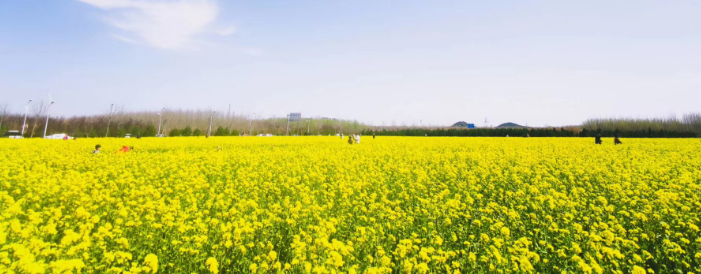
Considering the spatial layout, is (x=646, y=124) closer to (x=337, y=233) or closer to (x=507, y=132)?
(x=507, y=132)

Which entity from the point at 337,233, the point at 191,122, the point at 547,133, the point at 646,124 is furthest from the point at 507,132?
the point at 191,122

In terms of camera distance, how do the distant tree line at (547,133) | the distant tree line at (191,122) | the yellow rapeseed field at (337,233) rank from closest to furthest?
the yellow rapeseed field at (337,233), the distant tree line at (547,133), the distant tree line at (191,122)

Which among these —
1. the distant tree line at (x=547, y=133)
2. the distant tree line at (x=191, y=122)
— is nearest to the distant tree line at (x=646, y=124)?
the distant tree line at (x=547, y=133)

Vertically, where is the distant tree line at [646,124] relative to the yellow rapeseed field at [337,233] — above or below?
above

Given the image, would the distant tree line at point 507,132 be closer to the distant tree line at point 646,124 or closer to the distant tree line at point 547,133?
the distant tree line at point 547,133

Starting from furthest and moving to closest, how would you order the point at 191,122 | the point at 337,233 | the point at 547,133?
the point at 191,122 < the point at 547,133 < the point at 337,233

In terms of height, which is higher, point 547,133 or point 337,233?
point 547,133

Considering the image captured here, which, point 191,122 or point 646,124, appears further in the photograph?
point 191,122


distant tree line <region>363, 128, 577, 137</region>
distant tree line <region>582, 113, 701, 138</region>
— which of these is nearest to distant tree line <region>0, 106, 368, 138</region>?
distant tree line <region>363, 128, 577, 137</region>

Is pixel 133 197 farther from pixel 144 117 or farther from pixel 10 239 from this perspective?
pixel 144 117

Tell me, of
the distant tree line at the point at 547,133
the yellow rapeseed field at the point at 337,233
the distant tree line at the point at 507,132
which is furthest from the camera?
the distant tree line at the point at 507,132

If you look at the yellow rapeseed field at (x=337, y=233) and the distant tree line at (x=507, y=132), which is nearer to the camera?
the yellow rapeseed field at (x=337, y=233)

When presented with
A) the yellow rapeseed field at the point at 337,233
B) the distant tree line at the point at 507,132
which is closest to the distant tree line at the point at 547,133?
the distant tree line at the point at 507,132

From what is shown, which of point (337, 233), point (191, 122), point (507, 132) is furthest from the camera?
point (191, 122)
